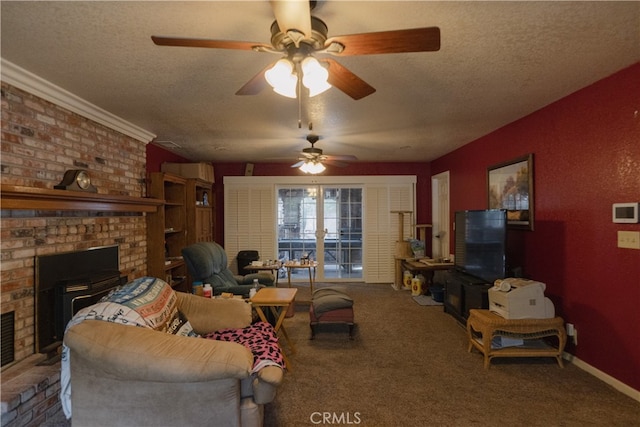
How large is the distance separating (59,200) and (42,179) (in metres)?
0.24

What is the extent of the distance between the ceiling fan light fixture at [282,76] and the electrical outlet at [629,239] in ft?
8.20

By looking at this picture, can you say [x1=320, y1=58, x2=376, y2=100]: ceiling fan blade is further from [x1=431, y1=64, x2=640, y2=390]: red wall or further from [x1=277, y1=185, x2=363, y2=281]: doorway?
[x1=277, y1=185, x2=363, y2=281]: doorway

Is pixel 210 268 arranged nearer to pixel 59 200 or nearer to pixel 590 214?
pixel 59 200

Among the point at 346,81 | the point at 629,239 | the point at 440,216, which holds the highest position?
the point at 346,81

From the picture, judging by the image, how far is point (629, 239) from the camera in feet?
7.72

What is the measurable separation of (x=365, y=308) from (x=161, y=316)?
10.1ft

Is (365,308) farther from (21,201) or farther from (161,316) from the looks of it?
(21,201)

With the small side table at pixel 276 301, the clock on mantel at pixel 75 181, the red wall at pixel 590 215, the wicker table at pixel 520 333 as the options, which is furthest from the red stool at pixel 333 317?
the clock on mantel at pixel 75 181

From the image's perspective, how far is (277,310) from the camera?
3.80 meters

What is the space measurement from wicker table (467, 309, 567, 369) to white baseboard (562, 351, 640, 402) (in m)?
0.14

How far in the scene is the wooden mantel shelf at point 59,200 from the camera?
83.0 inches

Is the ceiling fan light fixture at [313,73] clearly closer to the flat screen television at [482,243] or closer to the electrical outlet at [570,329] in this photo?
the flat screen television at [482,243]

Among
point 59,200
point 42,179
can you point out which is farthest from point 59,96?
point 59,200

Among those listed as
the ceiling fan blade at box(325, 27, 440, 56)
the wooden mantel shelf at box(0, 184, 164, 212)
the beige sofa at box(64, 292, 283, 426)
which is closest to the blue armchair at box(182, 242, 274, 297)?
the wooden mantel shelf at box(0, 184, 164, 212)
